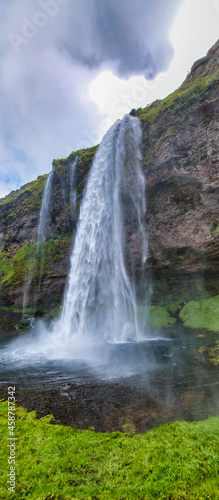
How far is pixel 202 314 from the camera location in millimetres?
15078

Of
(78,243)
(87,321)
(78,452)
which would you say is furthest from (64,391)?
(78,243)

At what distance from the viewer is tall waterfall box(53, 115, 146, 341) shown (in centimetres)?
1686

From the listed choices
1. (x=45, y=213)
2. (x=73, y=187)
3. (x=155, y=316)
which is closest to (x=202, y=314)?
(x=155, y=316)

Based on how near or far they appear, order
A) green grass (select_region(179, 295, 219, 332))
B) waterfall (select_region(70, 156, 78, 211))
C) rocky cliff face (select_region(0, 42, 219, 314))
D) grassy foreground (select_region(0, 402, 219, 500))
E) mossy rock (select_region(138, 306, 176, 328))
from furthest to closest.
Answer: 1. waterfall (select_region(70, 156, 78, 211))
2. mossy rock (select_region(138, 306, 176, 328))
3. green grass (select_region(179, 295, 219, 332))
4. rocky cliff face (select_region(0, 42, 219, 314))
5. grassy foreground (select_region(0, 402, 219, 500))

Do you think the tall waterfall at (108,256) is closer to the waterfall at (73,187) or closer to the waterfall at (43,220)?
the waterfall at (73,187)

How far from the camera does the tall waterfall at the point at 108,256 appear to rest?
16.9m

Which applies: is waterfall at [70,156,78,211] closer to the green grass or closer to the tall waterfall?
the tall waterfall

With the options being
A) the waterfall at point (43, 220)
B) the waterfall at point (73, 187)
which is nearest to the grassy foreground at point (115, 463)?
the waterfall at point (43, 220)

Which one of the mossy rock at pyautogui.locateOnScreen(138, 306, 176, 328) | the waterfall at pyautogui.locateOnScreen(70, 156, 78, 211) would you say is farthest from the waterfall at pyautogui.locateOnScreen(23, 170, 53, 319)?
the mossy rock at pyautogui.locateOnScreen(138, 306, 176, 328)

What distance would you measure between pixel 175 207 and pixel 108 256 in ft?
21.3

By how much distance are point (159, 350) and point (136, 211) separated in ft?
34.8

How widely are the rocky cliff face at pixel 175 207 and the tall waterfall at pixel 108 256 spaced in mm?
840

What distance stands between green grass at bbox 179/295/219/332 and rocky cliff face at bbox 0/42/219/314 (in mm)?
991

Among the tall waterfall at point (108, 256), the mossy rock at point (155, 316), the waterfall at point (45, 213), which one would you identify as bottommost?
the mossy rock at point (155, 316)
